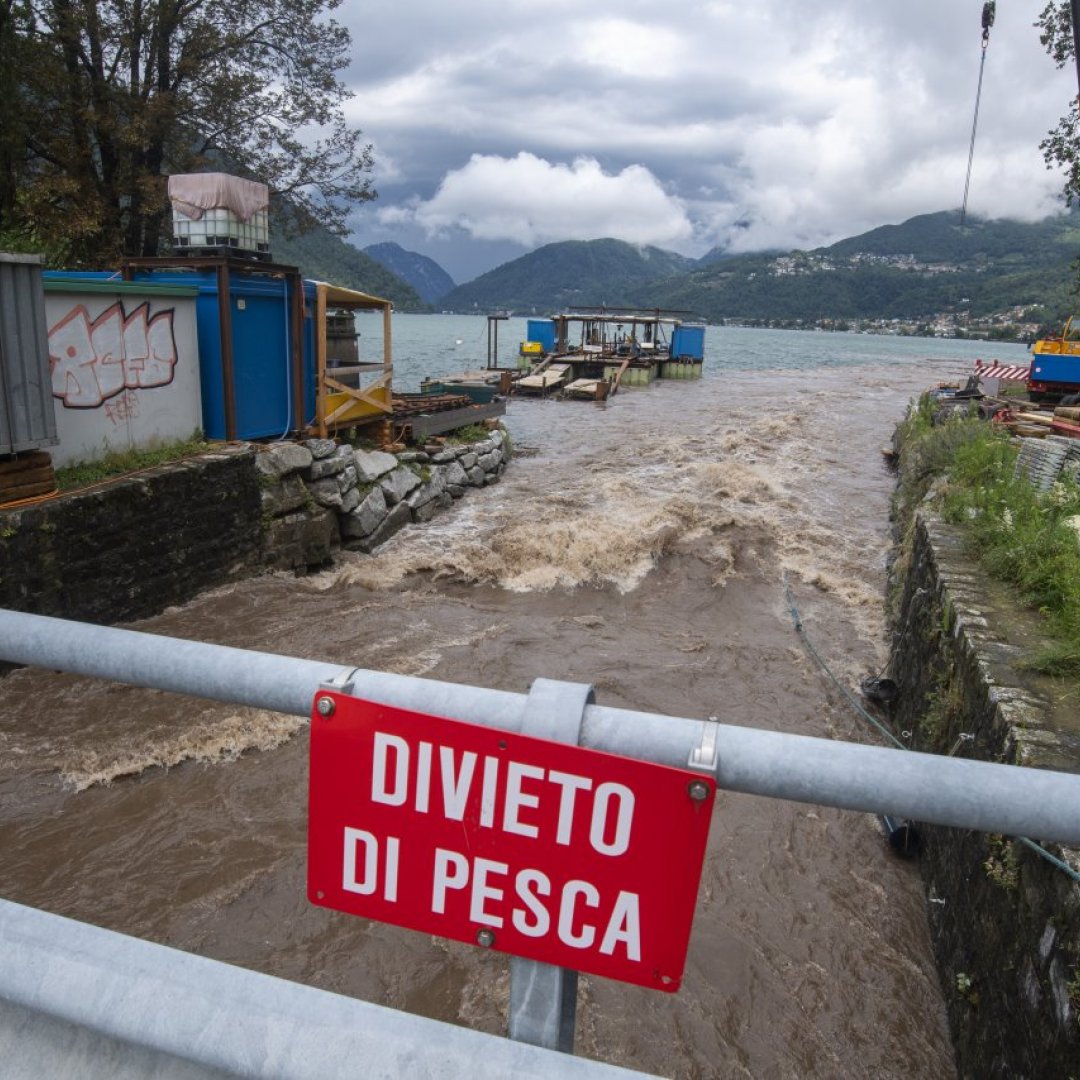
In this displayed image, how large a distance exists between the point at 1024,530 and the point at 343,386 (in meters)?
10.4

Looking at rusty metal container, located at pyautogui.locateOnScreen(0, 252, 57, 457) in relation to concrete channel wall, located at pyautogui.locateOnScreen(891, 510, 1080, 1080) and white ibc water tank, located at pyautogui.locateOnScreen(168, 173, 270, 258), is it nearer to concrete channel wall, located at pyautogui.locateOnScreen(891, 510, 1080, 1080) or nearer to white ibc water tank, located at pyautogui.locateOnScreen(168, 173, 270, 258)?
white ibc water tank, located at pyautogui.locateOnScreen(168, 173, 270, 258)

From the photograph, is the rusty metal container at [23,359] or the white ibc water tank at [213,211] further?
the white ibc water tank at [213,211]

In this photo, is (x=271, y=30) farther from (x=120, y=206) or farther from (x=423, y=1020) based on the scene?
(x=423, y=1020)

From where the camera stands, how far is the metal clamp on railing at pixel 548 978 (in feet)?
4.54

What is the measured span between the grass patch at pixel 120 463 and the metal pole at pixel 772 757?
27.6 feet

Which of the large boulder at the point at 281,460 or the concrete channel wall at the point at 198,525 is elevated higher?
the large boulder at the point at 281,460

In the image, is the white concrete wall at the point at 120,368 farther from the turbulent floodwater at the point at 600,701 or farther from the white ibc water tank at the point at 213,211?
the turbulent floodwater at the point at 600,701

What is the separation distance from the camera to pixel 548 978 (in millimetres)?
1436

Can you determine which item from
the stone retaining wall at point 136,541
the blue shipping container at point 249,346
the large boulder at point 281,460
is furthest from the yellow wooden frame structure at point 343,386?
the stone retaining wall at point 136,541

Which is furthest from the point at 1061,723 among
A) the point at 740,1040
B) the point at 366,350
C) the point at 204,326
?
the point at 366,350

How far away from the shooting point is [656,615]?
1121 cm

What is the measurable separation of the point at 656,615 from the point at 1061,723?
22.8ft

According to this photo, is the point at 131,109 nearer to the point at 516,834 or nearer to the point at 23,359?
the point at 23,359

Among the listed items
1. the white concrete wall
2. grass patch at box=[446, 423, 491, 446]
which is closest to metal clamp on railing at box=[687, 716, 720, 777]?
the white concrete wall
